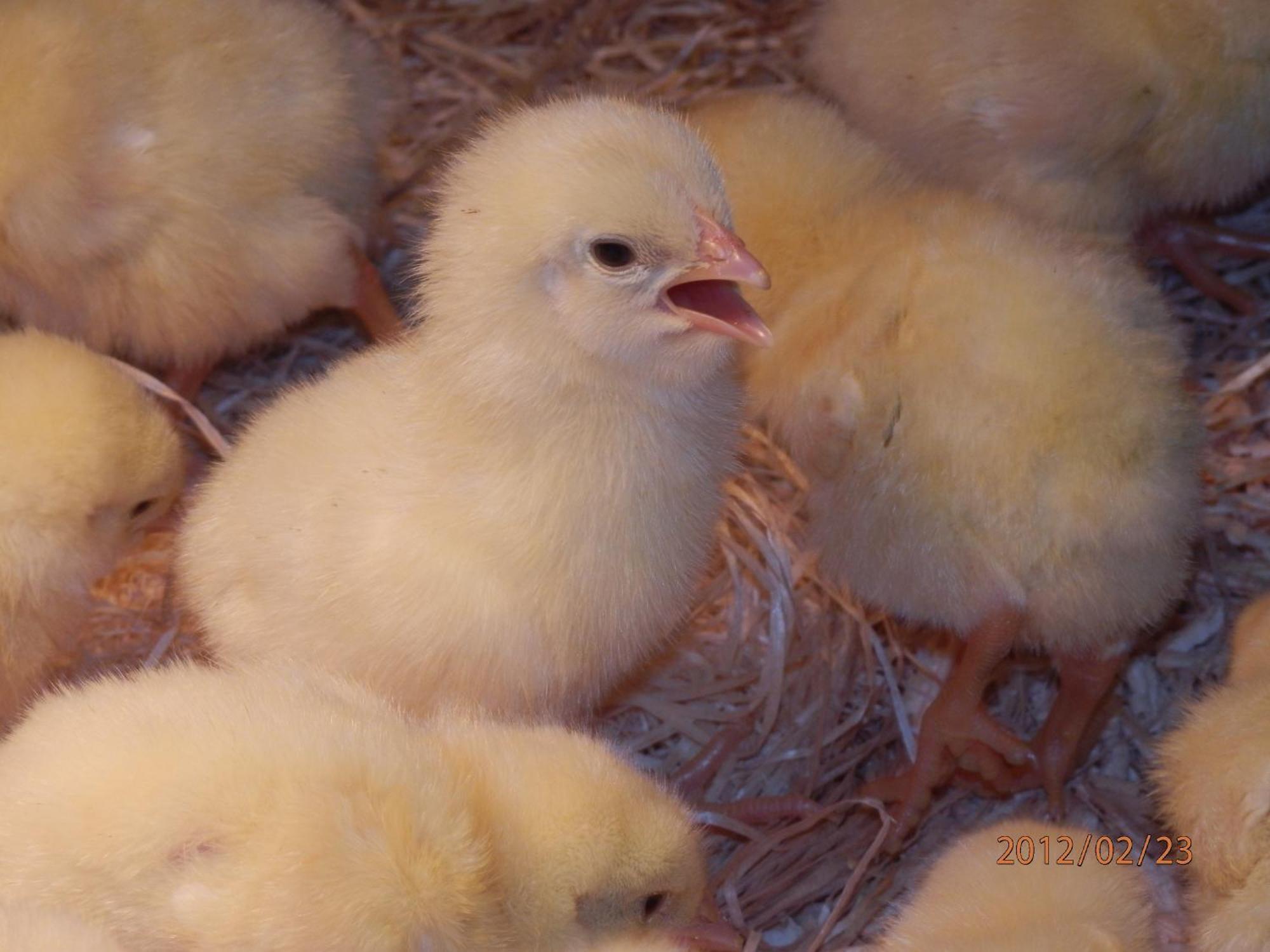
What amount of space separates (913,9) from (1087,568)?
119 centimetres

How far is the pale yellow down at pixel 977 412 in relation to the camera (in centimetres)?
214

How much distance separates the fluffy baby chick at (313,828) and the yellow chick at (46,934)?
0.08 meters

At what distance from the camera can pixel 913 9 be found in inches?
111

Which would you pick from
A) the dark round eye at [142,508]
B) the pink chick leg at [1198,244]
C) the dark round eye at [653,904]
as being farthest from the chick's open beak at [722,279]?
the pink chick leg at [1198,244]

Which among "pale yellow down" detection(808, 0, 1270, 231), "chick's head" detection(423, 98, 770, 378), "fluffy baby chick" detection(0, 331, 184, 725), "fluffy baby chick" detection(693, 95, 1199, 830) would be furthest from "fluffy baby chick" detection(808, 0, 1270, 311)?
"fluffy baby chick" detection(0, 331, 184, 725)

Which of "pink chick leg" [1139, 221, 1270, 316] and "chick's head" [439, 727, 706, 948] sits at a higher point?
"pink chick leg" [1139, 221, 1270, 316]

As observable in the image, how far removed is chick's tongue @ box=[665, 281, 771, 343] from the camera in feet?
6.24

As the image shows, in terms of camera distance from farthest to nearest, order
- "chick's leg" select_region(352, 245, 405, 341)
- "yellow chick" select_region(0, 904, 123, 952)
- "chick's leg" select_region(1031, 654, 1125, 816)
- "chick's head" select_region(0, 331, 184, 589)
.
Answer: "chick's leg" select_region(352, 245, 405, 341) → "chick's leg" select_region(1031, 654, 1125, 816) → "chick's head" select_region(0, 331, 184, 589) → "yellow chick" select_region(0, 904, 123, 952)

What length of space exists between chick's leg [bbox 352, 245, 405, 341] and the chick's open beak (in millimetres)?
1097

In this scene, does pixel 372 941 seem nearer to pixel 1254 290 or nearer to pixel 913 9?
pixel 913 9

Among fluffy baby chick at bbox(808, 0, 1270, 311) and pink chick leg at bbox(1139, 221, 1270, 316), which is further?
pink chick leg at bbox(1139, 221, 1270, 316)

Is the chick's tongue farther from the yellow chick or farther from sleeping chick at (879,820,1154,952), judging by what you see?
the yellow chick

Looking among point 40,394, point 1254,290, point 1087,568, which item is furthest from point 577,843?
point 1254,290

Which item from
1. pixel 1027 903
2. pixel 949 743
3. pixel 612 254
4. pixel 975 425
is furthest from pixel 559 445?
pixel 949 743
